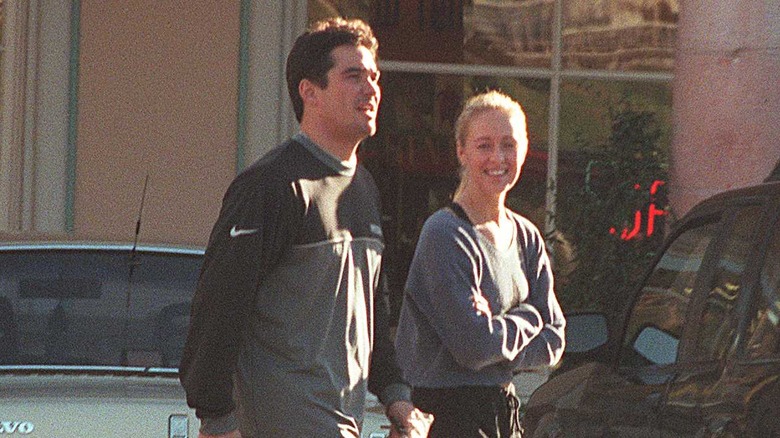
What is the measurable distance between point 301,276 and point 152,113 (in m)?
8.32

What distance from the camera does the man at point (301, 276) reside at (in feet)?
14.0

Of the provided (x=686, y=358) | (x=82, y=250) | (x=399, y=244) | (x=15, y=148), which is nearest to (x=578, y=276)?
(x=399, y=244)

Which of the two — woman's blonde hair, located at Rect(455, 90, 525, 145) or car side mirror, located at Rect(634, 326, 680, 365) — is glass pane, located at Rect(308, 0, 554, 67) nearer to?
woman's blonde hair, located at Rect(455, 90, 525, 145)

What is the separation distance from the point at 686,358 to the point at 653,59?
851 cm

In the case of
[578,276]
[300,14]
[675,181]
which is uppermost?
[300,14]

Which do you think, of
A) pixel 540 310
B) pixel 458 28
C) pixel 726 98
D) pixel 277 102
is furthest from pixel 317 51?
pixel 458 28

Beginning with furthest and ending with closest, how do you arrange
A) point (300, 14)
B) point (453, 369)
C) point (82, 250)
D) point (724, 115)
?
point (300, 14) → point (724, 115) → point (82, 250) → point (453, 369)

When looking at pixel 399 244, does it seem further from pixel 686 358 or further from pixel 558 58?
pixel 686 358

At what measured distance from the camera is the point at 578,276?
12070mm

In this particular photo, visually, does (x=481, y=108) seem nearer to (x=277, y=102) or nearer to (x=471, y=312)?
(x=471, y=312)

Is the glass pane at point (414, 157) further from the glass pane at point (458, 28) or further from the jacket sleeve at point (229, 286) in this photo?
the jacket sleeve at point (229, 286)

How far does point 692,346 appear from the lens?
5184 mm

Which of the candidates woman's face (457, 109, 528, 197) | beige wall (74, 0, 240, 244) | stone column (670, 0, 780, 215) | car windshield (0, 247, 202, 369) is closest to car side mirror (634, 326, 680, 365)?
woman's face (457, 109, 528, 197)

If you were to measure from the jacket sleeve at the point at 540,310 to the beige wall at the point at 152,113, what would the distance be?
6860mm
